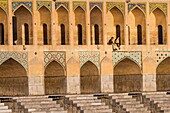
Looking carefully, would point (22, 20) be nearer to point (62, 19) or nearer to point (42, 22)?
point (42, 22)

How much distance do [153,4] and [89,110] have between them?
752cm

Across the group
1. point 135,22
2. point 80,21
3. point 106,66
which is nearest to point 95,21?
point 80,21

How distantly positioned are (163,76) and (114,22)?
374 centimetres

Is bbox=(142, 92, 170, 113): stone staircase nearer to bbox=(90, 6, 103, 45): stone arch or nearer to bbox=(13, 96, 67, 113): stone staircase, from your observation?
bbox=(90, 6, 103, 45): stone arch

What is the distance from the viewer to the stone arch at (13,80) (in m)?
24.3

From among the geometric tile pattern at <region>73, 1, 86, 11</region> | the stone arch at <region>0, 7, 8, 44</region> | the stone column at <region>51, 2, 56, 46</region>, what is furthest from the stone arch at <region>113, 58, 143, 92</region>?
the stone arch at <region>0, 7, 8, 44</region>

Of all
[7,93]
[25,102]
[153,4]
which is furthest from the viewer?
[153,4]

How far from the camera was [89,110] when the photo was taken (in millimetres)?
21688

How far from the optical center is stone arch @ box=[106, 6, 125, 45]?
26219mm

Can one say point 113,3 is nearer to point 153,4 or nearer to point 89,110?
point 153,4

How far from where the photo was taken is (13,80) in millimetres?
24422

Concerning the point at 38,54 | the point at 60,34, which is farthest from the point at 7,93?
the point at 60,34

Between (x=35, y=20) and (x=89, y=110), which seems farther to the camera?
(x=35, y=20)

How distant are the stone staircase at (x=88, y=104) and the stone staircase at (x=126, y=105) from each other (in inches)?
19.2
